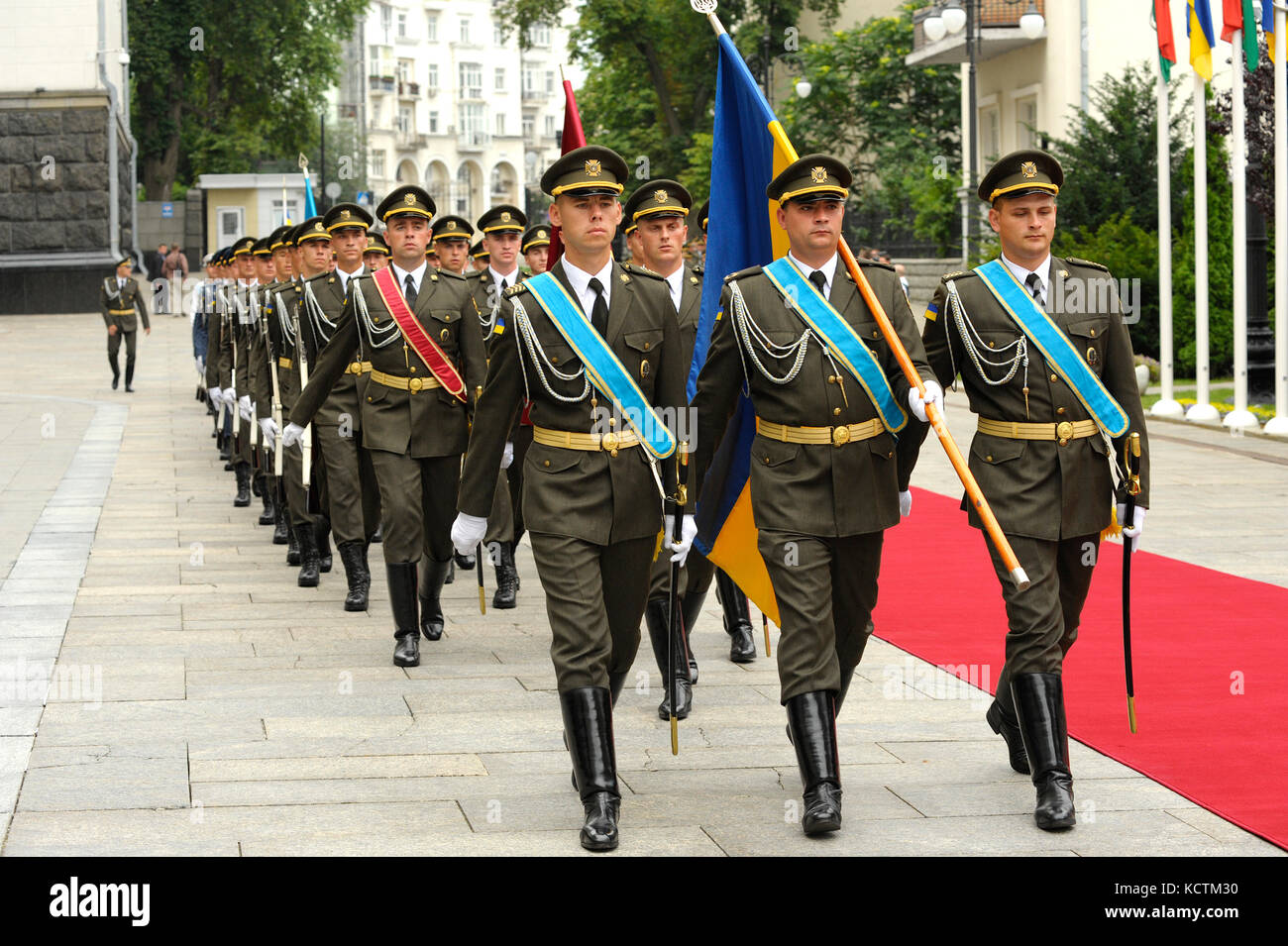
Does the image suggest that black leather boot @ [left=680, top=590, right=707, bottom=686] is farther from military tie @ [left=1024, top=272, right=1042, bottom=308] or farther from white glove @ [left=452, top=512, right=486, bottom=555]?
military tie @ [left=1024, top=272, right=1042, bottom=308]

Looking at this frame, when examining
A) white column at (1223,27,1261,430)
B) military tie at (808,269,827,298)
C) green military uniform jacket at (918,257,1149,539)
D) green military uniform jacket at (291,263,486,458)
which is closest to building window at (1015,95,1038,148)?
white column at (1223,27,1261,430)

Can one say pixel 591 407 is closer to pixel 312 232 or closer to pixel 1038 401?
pixel 1038 401

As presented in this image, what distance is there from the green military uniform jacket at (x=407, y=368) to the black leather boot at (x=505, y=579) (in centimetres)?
161

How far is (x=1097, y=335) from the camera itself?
6012 millimetres

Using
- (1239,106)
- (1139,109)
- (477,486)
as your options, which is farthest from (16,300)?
(477,486)

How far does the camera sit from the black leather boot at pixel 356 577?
9.86 meters

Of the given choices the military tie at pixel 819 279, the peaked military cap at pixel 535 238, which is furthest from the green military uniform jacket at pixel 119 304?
the military tie at pixel 819 279

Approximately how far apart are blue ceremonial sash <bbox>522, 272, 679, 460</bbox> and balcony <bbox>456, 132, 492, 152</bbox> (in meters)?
129

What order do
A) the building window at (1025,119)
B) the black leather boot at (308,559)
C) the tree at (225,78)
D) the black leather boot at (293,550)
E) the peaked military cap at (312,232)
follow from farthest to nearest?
the tree at (225,78), the building window at (1025,119), the black leather boot at (293,550), the peaked military cap at (312,232), the black leather boot at (308,559)

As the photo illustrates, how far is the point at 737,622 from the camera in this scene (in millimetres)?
8594

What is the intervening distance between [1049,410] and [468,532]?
200 cm

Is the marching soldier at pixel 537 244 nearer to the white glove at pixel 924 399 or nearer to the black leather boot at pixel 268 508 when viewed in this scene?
the black leather boot at pixel 268 508
